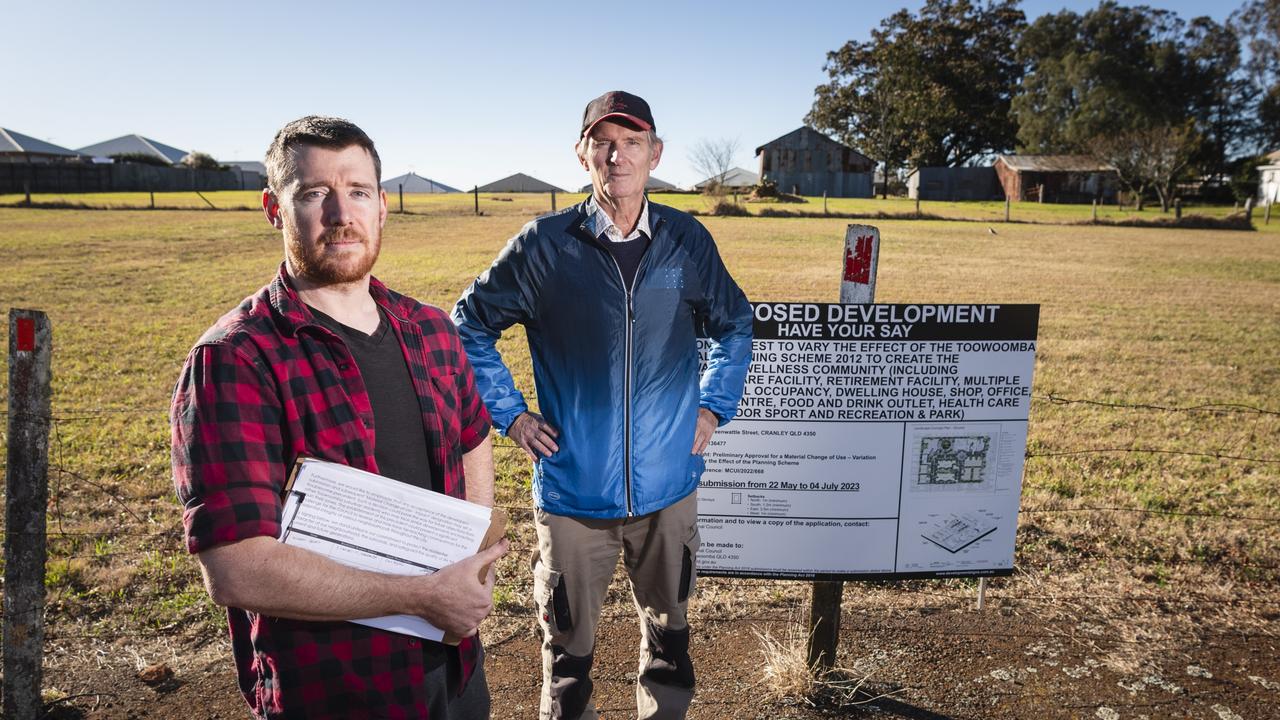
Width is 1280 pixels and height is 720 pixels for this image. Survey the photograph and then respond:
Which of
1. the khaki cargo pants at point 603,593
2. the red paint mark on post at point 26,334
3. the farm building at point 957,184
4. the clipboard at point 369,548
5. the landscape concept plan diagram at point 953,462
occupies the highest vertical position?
the farm building at point 957,184

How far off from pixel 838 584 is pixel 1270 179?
63.7 meters

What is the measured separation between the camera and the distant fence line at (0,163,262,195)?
43.0m

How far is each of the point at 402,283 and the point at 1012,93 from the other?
63.8 metres

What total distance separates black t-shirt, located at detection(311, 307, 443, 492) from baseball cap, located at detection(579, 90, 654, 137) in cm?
116

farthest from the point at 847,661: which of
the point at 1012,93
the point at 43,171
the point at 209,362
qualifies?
the point at 1012,93

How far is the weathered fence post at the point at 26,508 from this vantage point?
8.77ft

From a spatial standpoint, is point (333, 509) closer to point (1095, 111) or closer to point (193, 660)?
point (193, 660)

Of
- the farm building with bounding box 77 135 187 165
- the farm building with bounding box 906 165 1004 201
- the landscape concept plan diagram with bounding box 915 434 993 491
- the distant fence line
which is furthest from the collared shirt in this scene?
the farm building with bounding box 77 135 187 165

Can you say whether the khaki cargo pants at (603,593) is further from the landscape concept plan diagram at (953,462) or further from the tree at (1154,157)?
the tree at (1154,157)

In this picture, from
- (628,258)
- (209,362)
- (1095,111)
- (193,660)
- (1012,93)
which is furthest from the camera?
(1012,93)

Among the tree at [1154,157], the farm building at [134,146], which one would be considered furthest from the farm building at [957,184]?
the farm building at [134,146]

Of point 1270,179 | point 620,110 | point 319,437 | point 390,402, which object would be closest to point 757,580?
point 620,110

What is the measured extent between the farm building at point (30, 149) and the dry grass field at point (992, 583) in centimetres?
5882

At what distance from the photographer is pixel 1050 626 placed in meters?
3.60
